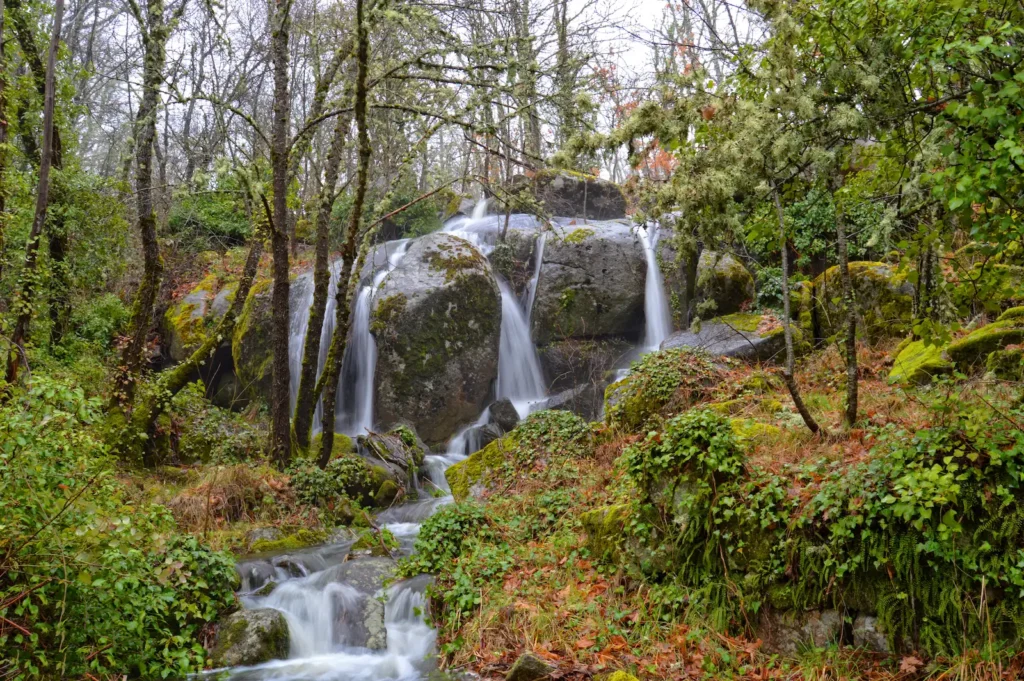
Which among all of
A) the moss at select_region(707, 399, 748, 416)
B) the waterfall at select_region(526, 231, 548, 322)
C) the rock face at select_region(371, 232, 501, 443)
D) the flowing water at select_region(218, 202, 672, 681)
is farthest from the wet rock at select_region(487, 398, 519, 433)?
the moss at select_region(707, 399, 748, 416)

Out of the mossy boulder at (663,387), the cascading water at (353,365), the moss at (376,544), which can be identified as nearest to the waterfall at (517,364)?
the cascading water at (353,365)

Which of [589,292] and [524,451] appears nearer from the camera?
[524,451]

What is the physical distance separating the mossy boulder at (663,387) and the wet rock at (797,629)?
12.8ft

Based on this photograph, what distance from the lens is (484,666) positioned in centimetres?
520

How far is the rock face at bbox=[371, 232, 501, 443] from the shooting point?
13469 mm

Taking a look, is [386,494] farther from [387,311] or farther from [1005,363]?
[1005,363]

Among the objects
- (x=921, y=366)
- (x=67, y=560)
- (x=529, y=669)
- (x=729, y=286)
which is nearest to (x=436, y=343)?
(x=729, y=286)

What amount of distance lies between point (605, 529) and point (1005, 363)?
→ 3977mm

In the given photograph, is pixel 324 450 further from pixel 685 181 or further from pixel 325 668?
pixel 685 181

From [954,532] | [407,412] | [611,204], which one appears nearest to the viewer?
[954,532]

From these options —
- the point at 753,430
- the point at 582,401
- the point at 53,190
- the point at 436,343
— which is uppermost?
the point at 53,190

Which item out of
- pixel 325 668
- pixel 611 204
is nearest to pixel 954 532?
pixel 325 668

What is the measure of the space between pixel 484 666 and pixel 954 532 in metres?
3.36

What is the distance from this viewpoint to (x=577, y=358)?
1521 centimetres
